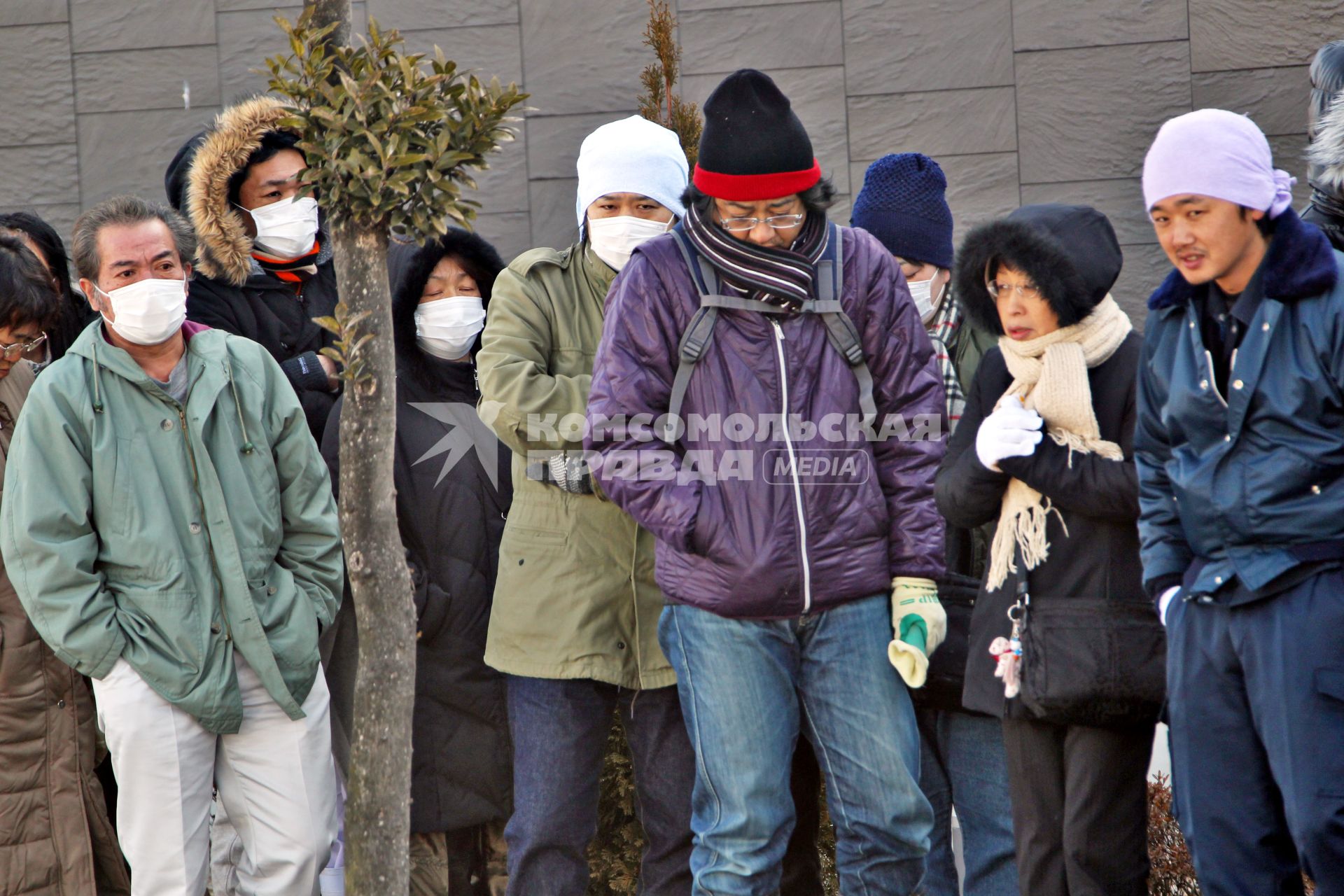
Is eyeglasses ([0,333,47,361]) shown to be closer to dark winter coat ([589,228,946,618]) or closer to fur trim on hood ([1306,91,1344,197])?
dark winter coat ([589,228,946,618])

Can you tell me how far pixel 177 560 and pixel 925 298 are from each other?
7.84ft

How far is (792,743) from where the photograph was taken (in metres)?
3.66

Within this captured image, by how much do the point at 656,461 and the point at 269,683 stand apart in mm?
1246

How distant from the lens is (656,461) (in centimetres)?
359

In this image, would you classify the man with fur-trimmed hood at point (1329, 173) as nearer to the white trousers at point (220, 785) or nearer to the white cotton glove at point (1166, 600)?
the white cotton glove at point (1166, 600)

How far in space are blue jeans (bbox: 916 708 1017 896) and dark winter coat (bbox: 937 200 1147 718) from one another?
0.51 m

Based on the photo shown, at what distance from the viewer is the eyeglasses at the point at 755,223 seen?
374 cm

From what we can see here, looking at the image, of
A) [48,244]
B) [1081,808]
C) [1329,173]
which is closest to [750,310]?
[1081,808]

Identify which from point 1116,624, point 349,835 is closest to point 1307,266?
point 1116,624

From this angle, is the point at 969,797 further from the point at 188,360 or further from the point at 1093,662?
the point at 188,360

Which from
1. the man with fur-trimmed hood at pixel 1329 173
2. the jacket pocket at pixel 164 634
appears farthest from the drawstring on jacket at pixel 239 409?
the man with fur-trimmed hood at pixel 1329 173

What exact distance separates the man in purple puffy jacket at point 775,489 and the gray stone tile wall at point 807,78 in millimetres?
3356

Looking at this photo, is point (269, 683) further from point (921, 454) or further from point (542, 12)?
point (542, 12)

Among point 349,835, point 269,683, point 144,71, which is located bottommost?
point 349,835
